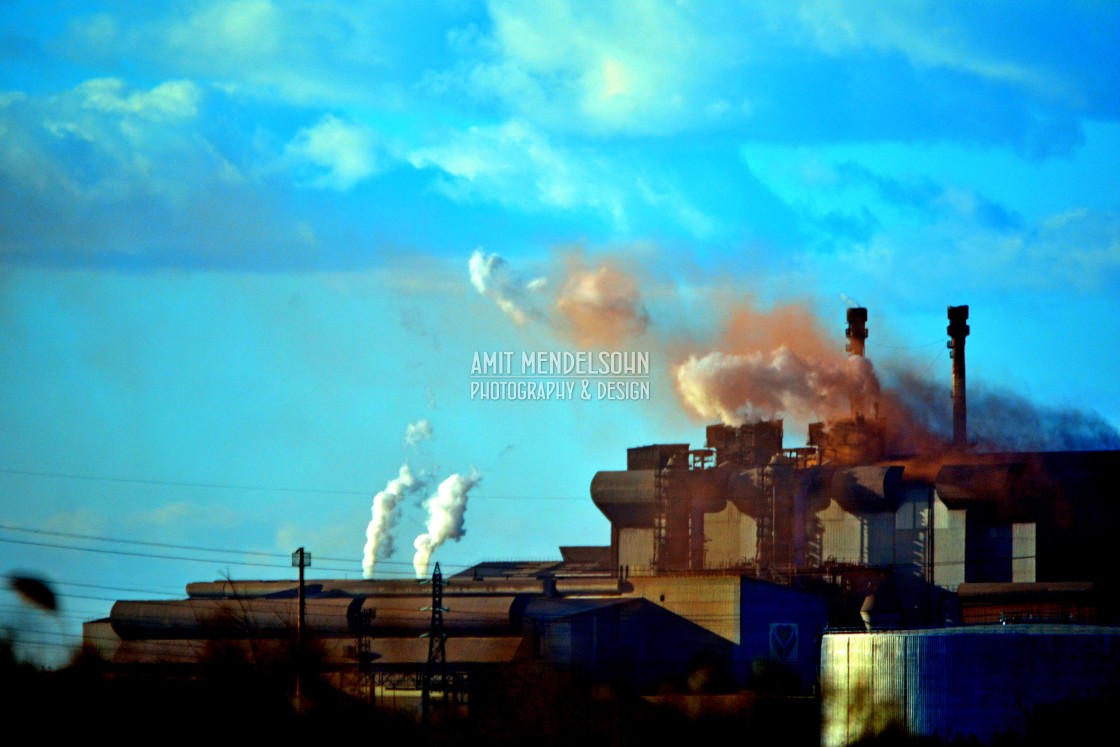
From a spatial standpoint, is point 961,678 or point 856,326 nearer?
point 961,678

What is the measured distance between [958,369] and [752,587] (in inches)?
851

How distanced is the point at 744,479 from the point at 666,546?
5811 mm

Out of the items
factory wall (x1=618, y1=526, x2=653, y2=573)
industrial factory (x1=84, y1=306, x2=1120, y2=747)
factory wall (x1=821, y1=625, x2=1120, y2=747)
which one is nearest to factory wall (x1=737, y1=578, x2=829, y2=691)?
industrial factory (x1=84, y1=306, x2=1120, y2=747)

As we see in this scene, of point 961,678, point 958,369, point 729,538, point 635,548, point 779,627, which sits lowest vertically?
point 961,678

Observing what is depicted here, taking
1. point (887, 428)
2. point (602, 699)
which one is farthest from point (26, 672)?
point (887, 428)

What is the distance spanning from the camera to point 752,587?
79.8 metres

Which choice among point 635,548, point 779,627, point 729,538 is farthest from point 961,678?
point 635,548

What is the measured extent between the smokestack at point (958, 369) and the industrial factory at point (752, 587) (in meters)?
0.12

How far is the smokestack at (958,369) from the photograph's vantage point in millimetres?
94188

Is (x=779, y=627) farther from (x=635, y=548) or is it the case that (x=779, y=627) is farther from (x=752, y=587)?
(x=635, y=548)

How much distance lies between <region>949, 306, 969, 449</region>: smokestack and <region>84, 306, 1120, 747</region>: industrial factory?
12 cm

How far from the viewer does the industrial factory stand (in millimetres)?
76812

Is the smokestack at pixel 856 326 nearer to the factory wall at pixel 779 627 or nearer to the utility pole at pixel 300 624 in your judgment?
the factory wall at pixel 779 627

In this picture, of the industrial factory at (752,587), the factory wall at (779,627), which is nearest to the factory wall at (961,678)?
the industrial factory at (752,587)
